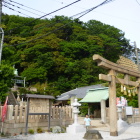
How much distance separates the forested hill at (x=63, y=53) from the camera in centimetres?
3828

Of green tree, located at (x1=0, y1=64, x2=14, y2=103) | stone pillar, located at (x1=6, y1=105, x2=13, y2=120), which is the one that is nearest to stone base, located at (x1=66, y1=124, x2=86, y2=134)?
stone pillar, located at (x1=6, y1=105, x2=13, y2=120)

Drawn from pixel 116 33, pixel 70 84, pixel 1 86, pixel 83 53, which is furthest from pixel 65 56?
pixel 1 86

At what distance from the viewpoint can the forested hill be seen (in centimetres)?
3828

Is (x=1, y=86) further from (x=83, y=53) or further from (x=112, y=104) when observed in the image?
(x=83, y=53)

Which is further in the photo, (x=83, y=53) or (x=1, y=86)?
(x=83, y=53)

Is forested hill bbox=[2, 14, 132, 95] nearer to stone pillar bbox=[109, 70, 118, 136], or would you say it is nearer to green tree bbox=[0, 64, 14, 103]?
green tree bbox=[0, 64, 14, 103]

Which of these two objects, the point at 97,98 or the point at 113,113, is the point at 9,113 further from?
the point at 97,98

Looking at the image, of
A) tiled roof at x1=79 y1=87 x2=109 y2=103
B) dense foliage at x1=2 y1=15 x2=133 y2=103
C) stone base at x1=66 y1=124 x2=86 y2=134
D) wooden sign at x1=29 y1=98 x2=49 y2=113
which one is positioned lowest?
stone base at x1=66 y1=124 x2=86 y2=134

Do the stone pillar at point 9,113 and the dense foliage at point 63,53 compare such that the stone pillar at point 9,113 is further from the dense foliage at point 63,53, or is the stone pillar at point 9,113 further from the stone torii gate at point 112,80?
the dense foliage at point 63,53

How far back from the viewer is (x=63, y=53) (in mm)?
43250

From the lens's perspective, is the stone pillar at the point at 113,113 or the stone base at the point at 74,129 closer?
the stone pillar at the point at 113,113

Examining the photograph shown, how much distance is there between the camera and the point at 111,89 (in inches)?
378

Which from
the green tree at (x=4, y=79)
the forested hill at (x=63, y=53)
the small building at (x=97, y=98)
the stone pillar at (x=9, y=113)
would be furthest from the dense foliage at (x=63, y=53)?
the stone pillar at (x=9, y=113)

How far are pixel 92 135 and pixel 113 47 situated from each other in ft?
135
